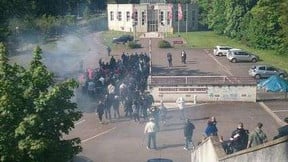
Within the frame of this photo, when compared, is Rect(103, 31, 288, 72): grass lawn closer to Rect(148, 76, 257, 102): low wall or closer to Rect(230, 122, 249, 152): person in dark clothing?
Rect(148, 76, 257, 102): low wall

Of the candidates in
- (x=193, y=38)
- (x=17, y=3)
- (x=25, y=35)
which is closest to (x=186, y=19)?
(x=193, y=38)

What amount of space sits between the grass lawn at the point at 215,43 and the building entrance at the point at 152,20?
4.65 meters

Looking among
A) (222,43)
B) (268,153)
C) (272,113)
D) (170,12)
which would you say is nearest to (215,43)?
(222,43)

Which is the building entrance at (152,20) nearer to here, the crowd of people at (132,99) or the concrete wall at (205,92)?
the crowd of people at (132,99)

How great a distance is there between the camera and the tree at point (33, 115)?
1307cm

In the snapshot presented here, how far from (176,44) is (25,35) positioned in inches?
687

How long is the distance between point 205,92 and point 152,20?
48.1 meters

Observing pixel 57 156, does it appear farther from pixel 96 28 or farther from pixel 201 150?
pixel 96 28

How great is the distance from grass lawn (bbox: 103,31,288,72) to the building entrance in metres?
4.65

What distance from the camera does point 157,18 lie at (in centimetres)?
7894

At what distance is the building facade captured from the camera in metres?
77.9

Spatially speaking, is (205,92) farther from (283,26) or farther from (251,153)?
(283,26)

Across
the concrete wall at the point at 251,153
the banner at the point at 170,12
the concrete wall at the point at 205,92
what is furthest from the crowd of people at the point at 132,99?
the banner at the point at 170,12

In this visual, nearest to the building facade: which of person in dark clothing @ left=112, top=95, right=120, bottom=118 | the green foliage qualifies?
the green foliage
